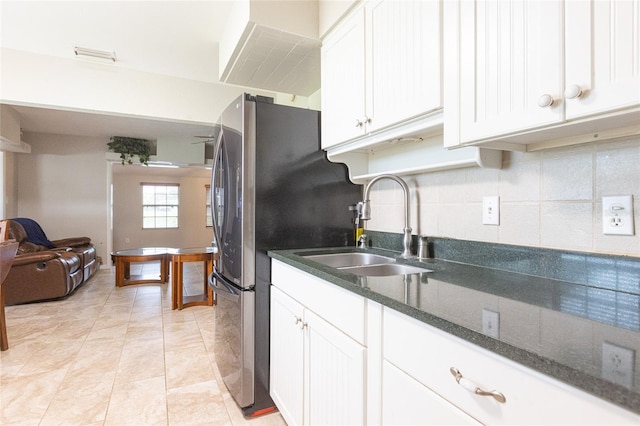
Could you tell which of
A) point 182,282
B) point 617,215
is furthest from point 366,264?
point 182,282

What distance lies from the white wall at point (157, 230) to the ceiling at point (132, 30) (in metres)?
5.41

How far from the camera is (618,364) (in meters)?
0.50

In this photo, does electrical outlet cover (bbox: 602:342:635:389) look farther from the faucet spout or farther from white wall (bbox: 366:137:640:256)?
the faucet spout

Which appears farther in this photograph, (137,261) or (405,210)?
(137,261)

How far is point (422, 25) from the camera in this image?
1.19 metres

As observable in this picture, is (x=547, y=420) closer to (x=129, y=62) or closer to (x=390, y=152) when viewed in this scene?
(x=390, y=152)

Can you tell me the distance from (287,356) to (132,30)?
2.64 meters

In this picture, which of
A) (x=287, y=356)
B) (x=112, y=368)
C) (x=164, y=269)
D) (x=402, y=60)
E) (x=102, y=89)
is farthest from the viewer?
(x=164, y=269)

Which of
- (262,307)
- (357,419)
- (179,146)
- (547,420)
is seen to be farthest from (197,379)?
(179,146)

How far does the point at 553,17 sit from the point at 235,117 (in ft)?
4.75

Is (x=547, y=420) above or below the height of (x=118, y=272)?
above

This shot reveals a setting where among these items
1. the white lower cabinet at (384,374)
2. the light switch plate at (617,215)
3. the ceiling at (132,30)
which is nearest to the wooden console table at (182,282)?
the ceiling at (132,30)

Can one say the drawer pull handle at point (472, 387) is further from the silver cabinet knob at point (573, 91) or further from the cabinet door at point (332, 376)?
the silver cabinet knob at point (573, 91)

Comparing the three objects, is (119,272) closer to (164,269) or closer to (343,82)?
(164,269)
